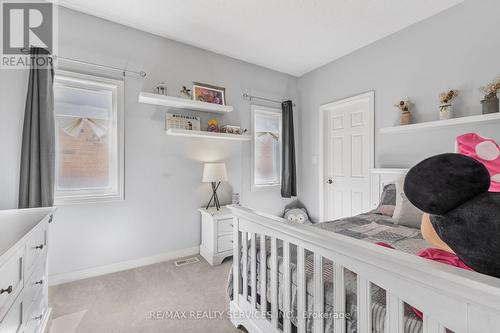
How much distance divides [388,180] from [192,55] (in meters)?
2.74

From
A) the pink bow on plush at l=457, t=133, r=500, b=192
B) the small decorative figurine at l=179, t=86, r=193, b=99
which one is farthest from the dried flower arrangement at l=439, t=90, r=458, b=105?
the small decorative figurine at l=179, t=86, r=193, b=99

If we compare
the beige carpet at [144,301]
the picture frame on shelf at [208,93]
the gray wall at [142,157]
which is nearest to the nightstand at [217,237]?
the beige carpet at [144,301]

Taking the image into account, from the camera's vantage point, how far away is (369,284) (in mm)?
752

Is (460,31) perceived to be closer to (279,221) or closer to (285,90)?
(285,90)

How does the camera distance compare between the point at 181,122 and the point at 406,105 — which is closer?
the point at 406,105

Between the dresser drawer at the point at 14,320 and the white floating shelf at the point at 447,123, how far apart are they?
2986 mm

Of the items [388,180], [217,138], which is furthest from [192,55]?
[388,180]

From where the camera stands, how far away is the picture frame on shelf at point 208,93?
2.63 m

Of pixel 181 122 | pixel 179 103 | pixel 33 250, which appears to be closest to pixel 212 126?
pixel 181 122

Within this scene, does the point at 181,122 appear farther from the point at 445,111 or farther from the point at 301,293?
the point at 445,111

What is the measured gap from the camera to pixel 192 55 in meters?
2.76

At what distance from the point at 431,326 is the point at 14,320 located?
1453 millimetres

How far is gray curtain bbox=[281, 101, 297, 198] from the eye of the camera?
3.43 metres

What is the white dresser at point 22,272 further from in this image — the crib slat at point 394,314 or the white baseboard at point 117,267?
the crib slat at point 394,314
